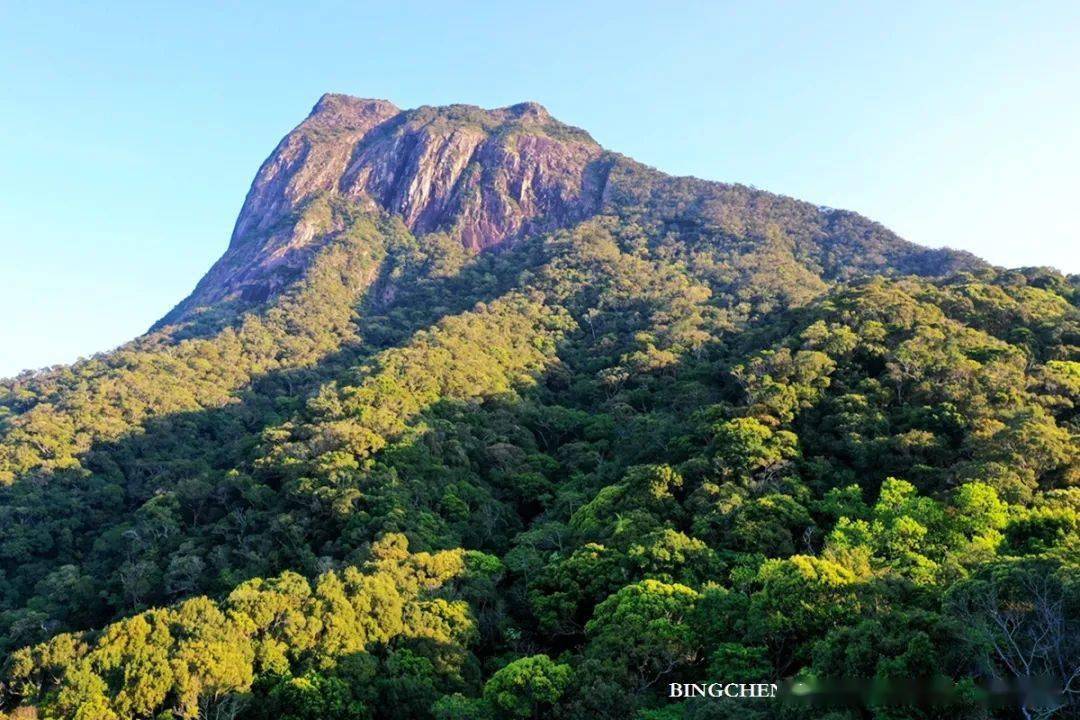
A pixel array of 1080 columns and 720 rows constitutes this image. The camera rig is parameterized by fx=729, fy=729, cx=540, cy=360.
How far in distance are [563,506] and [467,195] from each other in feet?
310

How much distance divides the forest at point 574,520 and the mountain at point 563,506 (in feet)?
0.55

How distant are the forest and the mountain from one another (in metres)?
0.17

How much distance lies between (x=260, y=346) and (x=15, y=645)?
52.4 metres

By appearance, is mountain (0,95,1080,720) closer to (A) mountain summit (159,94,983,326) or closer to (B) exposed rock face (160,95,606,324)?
(A) mountain summit (159,94,983,326)

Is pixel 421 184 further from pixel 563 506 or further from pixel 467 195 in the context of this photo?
pixel 563 506

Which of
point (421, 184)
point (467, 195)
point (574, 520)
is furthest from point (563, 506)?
point (421, 184)

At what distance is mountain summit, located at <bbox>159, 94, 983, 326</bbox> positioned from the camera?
4493 inches

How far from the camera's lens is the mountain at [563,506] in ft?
81.6

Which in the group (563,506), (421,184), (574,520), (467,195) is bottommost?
(563,506)

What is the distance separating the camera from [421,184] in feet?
436

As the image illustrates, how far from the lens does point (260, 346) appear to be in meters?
85.6

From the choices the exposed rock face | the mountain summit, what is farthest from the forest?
the exposed rock face

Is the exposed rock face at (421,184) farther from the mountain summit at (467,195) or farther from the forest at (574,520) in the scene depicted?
the forest at (574,520)

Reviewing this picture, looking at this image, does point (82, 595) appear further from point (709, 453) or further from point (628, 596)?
point (709, 453)
